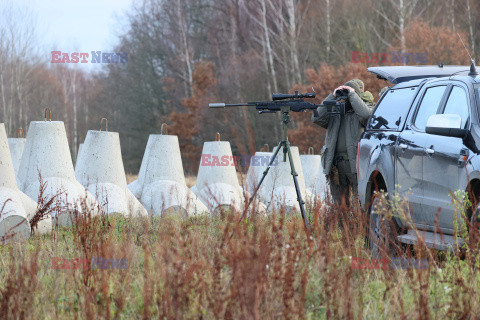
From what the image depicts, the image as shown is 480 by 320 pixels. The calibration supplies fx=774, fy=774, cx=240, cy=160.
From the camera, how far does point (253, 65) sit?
1588 inches

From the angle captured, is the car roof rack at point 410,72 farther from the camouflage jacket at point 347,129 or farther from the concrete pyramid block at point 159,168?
the concrete pyramid block at point 159,168

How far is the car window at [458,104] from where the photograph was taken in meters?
6.17

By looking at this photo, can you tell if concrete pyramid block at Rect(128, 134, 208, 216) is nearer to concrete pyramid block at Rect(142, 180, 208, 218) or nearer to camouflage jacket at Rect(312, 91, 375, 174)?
concrete pyramid block at Rect(142, 180, 208, 218)

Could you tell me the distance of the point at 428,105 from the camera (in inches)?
272

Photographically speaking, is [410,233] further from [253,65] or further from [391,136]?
[253,65]

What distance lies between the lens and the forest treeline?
30359mm

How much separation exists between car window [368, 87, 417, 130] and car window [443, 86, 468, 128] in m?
0.78

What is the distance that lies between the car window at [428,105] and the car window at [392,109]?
238mm

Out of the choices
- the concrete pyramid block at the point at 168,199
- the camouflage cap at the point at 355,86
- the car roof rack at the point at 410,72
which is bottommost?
the concrete pyramid block at the point at 168,199

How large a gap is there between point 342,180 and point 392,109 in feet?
5.32

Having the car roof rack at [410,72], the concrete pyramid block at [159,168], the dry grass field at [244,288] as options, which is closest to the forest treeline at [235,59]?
the concrete pyramid block at [159,168]

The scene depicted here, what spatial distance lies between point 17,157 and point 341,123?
869cm

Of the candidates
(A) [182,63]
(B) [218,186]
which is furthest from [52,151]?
(A) [182,63]

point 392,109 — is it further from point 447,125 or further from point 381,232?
point 381,232
